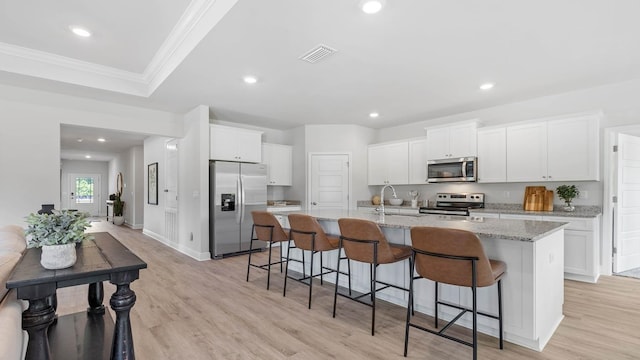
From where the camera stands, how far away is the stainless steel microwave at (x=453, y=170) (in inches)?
198

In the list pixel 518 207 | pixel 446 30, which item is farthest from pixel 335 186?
pixel 446 30

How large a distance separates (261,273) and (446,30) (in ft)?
11.8

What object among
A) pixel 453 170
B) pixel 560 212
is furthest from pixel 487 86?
pixel 560 212

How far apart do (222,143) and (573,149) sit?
17.4 ft

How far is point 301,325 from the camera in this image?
2.64 metres

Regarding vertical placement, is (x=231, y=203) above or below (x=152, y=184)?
below

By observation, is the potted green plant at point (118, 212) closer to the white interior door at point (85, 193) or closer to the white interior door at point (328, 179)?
the white interior door at point (85, 193)

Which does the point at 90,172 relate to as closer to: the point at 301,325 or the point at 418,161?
the point at 418,161

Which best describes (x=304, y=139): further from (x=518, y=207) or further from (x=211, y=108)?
(x=518, y=207)

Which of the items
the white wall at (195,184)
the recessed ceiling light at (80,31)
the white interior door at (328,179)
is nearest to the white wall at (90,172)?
the white wall at (195,184)

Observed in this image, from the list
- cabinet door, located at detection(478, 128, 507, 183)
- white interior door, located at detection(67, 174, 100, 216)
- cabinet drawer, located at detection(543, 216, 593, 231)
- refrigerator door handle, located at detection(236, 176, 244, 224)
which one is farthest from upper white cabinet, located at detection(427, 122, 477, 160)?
white interior door, located at detection(67, 174, 100, 216)

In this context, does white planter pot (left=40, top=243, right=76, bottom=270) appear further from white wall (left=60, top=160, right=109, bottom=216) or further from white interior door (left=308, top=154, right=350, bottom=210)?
→ white wall (left=60, top=160, right=109, bottom=216)

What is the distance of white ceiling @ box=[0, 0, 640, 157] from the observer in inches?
97.5

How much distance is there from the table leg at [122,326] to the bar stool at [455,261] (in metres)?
1.66
